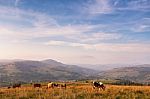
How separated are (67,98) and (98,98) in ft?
8.48

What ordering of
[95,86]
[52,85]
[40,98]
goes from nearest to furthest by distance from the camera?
[40,98] → [95,86] → [52,85]

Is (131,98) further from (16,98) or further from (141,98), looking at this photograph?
(16,98)

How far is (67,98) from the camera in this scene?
20.4 m

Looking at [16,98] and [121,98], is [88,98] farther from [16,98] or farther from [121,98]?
[16,98]

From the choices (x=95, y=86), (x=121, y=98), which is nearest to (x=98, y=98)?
(x=121, y=98)

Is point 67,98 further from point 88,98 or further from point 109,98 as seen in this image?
point 109,98

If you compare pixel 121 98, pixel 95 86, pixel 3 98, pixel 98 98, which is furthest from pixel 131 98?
pixel 95 86

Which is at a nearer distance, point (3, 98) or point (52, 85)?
point (3, 98)

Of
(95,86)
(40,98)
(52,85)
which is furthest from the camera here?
(52,85)

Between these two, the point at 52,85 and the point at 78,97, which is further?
the point at 52,85

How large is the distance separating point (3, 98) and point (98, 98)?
810cm

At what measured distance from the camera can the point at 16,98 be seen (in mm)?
21266

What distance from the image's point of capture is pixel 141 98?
21.4 m

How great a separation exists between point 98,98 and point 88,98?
2.78ft
